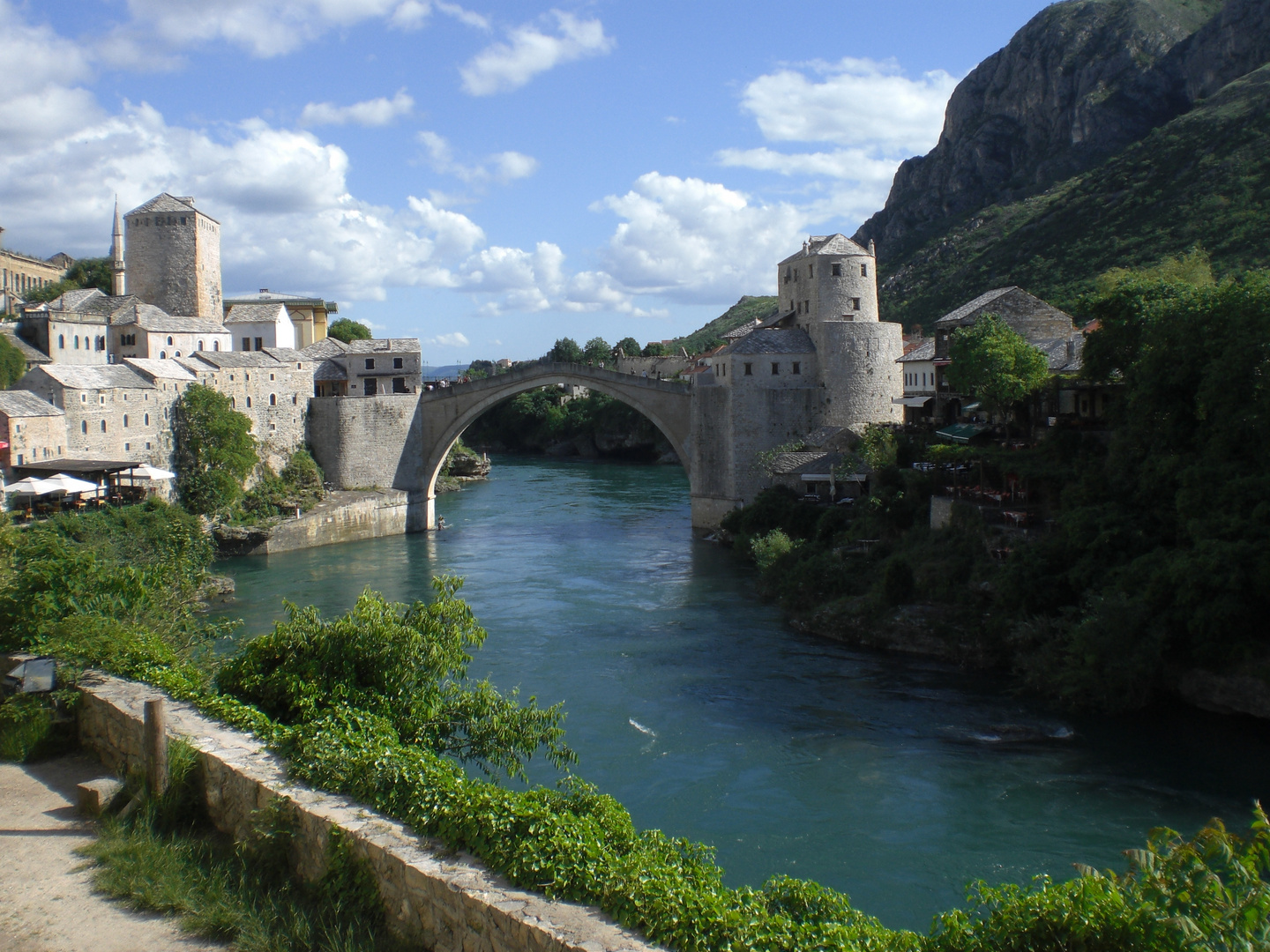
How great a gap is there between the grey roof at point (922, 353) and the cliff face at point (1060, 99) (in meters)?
37.8

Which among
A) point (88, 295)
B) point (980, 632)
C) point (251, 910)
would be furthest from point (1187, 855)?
point (88, 295)

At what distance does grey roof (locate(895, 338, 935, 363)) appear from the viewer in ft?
115

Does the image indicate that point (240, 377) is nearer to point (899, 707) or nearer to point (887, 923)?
point (899, 707)

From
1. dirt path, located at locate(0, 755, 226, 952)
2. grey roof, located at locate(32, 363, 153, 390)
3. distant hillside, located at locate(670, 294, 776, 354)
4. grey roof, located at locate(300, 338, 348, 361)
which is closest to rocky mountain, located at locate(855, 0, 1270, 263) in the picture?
distant hillside, located at locate(670, 294, 776, 354)

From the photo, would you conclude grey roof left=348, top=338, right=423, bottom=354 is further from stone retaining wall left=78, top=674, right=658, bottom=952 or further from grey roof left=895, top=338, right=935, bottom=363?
stone retaining wall left=78, top=674, right=658, bottom=952

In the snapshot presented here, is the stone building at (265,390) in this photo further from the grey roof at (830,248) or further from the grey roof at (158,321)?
the grey roof at (830,248)

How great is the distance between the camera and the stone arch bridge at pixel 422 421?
40438mm

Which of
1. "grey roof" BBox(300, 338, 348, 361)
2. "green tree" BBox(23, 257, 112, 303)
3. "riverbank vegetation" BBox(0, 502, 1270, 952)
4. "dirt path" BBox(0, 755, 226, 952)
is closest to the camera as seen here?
"riverbank vegetation" BBox(0, 502, 1270, 952)

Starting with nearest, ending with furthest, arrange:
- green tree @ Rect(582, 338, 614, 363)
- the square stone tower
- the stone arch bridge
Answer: the stone arch bridge < the square stone tower < green tree @ Rect(582, 338, 614, 363)

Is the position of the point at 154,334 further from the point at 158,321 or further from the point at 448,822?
the point at 448,822

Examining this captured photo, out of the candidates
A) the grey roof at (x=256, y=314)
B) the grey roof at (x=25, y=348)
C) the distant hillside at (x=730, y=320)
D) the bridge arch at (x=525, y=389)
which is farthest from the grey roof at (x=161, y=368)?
the distant hillside at (x=730, y=320)

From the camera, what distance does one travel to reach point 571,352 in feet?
313

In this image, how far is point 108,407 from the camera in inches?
1272

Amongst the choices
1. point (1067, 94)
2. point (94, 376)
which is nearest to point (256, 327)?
point (94, 376)
